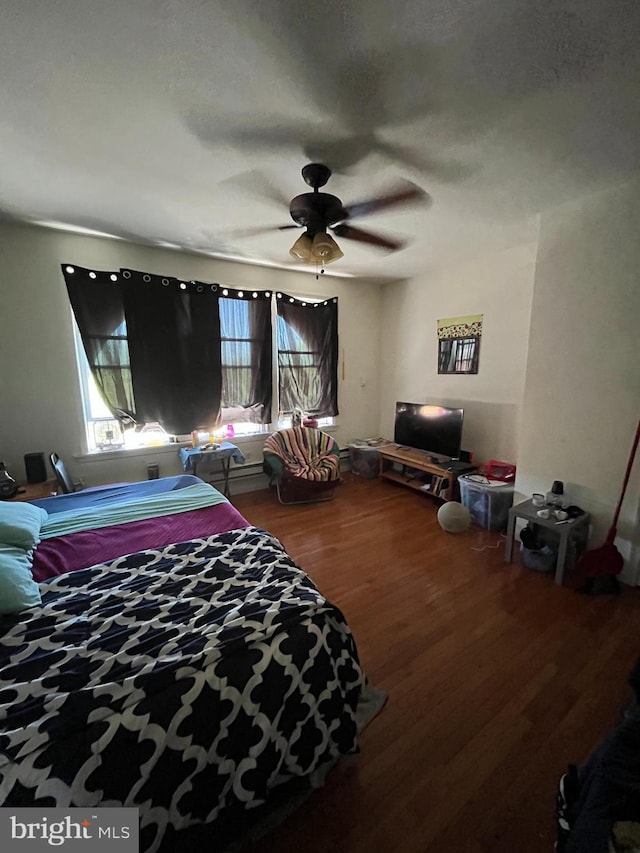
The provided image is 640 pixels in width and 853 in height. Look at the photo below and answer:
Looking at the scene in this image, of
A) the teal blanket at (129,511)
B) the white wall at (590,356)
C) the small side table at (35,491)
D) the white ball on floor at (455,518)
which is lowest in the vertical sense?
the white ball on floor at (455,518)

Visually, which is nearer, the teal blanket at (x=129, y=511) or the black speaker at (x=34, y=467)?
the teal blanket at (x=129, y=511)

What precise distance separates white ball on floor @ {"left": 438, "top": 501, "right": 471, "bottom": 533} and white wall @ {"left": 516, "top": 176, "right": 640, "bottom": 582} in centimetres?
65

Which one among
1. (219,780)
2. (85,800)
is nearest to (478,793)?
(219,780)

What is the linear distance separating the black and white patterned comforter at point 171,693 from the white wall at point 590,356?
2.18 m

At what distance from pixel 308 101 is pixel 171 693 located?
7.33ft

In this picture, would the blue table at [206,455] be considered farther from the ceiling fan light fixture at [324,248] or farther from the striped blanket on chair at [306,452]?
the ceiling fan light fixture at [324,248]

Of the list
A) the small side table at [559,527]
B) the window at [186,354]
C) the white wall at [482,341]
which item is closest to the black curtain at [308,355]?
the window at [186,354]

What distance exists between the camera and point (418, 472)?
4066mm

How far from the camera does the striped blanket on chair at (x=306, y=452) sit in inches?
146

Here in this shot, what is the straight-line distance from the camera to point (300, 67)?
1.30 meters

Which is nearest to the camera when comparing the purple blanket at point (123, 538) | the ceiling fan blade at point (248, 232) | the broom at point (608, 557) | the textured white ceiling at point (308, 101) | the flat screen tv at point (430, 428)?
the textured white ceiling at point (308, 101)

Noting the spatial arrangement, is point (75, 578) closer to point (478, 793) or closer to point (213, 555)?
point (213, 555)

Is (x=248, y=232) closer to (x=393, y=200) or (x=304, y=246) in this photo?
(x=304, y=246)

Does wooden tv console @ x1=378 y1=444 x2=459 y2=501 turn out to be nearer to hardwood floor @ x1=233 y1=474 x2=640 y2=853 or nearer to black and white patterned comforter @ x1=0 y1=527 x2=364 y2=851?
hardwood floor @ x1=233 y1=474 x2=640 y2=853
